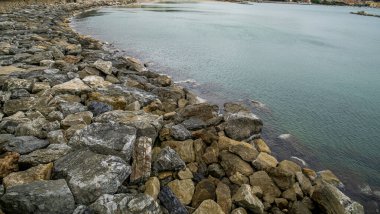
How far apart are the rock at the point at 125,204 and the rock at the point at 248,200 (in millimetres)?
2154

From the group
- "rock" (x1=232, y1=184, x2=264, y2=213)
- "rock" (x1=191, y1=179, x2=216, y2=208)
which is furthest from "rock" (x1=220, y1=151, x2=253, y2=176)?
"rock" (x1=232, y1=184, x2=264, y2=213)

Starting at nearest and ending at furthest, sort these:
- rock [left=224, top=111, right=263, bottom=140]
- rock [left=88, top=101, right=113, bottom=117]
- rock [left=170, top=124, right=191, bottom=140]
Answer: rock [left=170, top=124, right=191, bottom=140], rock [left=88, top=101, right=113, bottom=117], rock [left=224, top=111, right=263, bottom=140]

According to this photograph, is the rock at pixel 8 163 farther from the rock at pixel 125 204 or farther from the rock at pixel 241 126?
the rock at pixel 241 126

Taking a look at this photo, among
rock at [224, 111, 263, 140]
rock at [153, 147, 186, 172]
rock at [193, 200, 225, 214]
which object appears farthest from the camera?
rock at [224, 111, 263, 140]

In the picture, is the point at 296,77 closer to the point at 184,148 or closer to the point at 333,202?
the point at 184,148

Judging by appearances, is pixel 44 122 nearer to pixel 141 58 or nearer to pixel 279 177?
pixel 279 177

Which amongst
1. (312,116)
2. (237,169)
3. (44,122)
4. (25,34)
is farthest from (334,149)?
(25,34)

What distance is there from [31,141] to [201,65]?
1624 centimetres

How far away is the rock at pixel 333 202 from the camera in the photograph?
718 cm

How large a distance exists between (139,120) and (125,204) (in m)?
3.63

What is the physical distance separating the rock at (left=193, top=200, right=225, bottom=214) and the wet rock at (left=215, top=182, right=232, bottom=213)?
37 centimetres

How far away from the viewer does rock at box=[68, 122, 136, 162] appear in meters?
7.18

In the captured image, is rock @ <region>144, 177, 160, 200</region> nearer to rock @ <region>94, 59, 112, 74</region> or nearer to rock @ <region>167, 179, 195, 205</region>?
rock @ <region>167, 179, 195, 205</region>

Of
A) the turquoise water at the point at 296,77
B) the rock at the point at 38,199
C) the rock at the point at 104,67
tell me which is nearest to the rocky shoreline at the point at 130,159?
the rock at the point at 38,199
